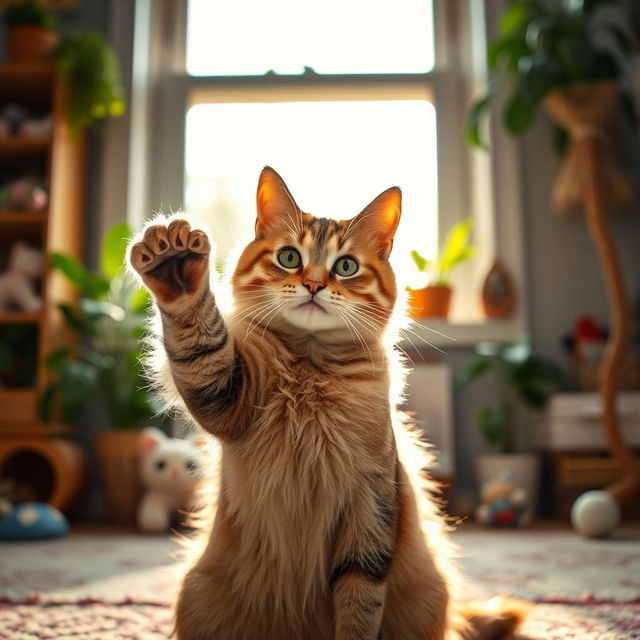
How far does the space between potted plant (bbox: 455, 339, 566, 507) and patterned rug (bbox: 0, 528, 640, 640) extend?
0.56m

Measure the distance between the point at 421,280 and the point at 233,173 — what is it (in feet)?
3.79

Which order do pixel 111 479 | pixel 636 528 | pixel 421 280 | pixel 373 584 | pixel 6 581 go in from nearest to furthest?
1. pixel 373 584
2. pixel 6 581
3. pixel 636 528
4. pixel 111 479
5. pixel 421 280

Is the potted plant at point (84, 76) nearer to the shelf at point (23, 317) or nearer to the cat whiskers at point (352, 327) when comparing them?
the shelf at point (23, 317)

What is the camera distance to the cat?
31.1 inches

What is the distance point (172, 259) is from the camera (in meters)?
0.71

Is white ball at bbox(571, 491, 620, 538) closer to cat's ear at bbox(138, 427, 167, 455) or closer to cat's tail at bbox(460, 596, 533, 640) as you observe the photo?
cat's tail at bbox(460, 596, 533, 640)

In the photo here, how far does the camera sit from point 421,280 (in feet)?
10.1

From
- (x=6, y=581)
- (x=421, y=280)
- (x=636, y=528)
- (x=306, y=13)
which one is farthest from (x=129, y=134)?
(x=636, y=528)

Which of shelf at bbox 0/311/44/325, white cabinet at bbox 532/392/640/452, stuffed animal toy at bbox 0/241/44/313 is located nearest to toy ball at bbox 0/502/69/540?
shelf at bbox 0/311/44/325

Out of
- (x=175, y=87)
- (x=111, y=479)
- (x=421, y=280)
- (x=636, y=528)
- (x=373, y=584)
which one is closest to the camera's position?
(x=373, y=584)

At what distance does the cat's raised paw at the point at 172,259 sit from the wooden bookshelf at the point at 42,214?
2.25m

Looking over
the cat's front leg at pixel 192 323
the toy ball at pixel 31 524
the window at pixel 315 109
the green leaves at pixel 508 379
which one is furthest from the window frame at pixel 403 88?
the cat's front leg at pixel 192 323

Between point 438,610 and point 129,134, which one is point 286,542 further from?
point 129,134

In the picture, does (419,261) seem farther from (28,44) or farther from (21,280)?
(28,44)
